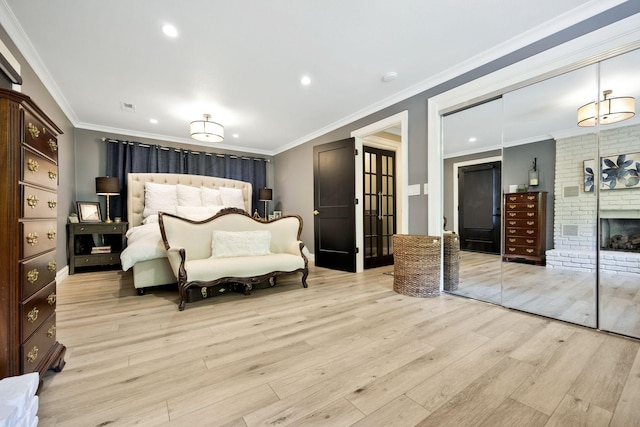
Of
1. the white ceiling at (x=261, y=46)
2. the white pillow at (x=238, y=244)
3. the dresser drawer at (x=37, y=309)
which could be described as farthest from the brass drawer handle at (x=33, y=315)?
the white ceiling at (x=261, y=46)

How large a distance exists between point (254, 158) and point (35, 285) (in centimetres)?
487

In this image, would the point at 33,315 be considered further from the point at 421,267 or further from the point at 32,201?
the point at 421,267

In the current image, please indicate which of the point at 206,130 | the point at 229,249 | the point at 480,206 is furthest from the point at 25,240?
the point at 480,206

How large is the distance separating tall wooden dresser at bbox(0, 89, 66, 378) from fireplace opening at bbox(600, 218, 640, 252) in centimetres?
352

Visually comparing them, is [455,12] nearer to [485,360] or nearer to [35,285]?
[485,360]

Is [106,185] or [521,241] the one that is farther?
[106,185]

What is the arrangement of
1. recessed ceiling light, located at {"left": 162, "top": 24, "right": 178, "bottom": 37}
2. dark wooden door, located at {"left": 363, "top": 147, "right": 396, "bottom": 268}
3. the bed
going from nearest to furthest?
recessed ceiling light, located at {"left": 162, "top": 24, "right": 178, "bottom": 37} → the bed → dark wooden door, located at {"left": 363, "top": 147, "right": 396, "bottom": 268}

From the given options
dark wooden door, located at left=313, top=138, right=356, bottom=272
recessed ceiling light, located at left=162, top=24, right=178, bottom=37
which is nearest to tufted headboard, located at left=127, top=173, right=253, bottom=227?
dark wooden door, located at left=313, top=138, right=356, bottom=272

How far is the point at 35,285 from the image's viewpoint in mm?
1204

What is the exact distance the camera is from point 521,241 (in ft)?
8.75

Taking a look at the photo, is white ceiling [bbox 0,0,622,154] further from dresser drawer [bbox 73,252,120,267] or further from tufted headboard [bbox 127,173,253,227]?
dresser drawer [bbox 73,252,120,267]

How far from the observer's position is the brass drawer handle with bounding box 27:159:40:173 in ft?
3.78

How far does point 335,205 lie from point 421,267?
1.79 metres

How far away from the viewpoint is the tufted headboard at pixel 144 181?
4.34 m
